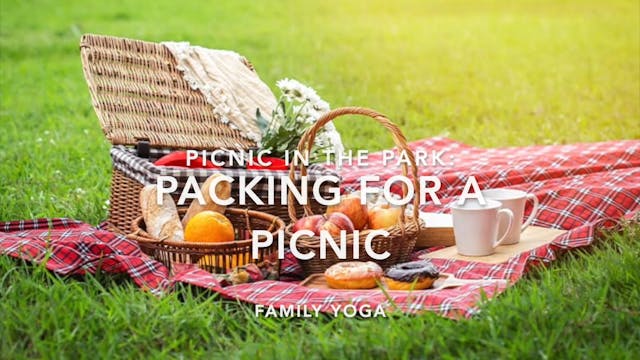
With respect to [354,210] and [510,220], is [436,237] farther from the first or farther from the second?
[354,210]

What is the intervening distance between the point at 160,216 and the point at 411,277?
0.89m

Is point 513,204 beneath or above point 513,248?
above

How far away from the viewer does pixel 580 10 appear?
41.6 ft

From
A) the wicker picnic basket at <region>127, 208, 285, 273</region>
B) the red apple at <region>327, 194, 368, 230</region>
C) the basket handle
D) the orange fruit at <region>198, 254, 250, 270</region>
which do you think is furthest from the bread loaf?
the red apple at <region>327, 194, 368, 230</region>

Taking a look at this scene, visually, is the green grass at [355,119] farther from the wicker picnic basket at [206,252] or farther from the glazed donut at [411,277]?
the glazed donut at [411,277]

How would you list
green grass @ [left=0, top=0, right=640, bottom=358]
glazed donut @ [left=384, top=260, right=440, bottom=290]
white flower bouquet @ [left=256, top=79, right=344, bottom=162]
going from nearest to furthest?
green grass @ [left=0, top=0, right=640, bottom=358], glazed donut @ [left=384, top=260, right=440, bottom=290], white flower bouquet @ [left=256, top=79, right=344, bottom=162]

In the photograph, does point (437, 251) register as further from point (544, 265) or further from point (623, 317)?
point (623, 317)

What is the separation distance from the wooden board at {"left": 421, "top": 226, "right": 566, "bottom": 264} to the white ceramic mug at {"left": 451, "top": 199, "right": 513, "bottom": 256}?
30 millimetres

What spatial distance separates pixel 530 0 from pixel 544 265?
1103 cm

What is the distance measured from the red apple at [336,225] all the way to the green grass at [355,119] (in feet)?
1.37

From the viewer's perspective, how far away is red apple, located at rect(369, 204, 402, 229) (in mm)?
3594

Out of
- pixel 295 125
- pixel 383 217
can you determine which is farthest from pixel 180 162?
pixel 383 217

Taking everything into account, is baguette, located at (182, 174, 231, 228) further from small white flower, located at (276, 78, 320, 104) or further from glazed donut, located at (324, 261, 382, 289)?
small white flower, located at (276, 78, 320, 104)

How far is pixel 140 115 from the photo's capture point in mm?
4516
